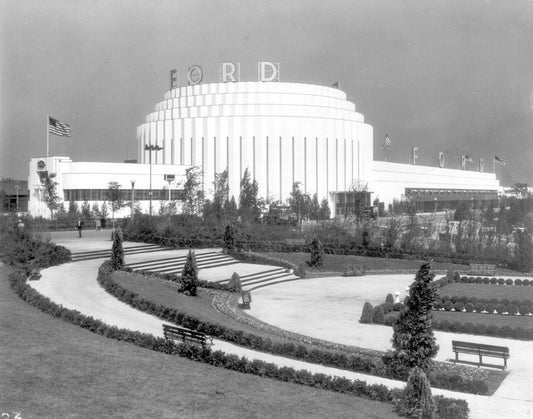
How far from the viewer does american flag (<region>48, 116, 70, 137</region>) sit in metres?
59.3

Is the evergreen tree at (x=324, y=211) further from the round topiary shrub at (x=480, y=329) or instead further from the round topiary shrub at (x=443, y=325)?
the round topiary shrub at (x=480, y=329)

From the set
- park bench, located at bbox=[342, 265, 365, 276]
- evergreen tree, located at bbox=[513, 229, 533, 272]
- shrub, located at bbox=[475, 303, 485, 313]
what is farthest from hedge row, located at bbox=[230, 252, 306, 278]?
evergreen tree, located at bbox=[513, 229, 533, 272]

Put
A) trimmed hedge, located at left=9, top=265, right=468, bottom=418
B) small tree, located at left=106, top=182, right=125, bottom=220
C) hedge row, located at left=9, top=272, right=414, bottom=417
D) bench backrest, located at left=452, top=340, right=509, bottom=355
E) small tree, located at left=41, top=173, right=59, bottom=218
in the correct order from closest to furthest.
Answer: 1. trimmed hedge, located at left=9, top=265, right=468, bottom=418
2. hedge row, located at left=9, top=272, right=414, bottom=417
3. bench backrest, located at left=452, top=340, right=509, bottom=355
4. small tree, located at left=41, top=173, right=59, bottom=218
5. small tree, located at left=106, top=182, right=125, bottom=220

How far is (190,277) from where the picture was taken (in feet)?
93.9

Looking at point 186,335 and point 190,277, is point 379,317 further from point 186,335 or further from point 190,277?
point 186,335

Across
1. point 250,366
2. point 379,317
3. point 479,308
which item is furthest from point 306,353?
point 479,308

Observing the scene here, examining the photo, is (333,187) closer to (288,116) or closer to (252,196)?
(288,116)

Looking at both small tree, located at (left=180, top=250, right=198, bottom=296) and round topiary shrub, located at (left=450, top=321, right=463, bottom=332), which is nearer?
round topiary shrub, located at (left=450, top=321, right=463, bottom=332)

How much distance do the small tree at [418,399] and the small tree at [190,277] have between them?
16.7 meters

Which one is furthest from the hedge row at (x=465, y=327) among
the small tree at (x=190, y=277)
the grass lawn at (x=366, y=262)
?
the grass lawn at (x=366, y=262)

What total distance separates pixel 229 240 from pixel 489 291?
721 inches

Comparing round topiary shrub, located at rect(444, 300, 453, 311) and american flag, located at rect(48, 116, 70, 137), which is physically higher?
american flag, located at rect(48, 116, 70, 137)

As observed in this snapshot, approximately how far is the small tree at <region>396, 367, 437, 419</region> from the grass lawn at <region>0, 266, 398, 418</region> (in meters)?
0.48

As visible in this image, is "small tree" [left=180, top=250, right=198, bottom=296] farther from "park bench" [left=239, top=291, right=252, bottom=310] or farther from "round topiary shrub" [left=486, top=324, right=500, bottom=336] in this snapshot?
"round topiary shrub" [left=486, top=324, right=500, bottom=336]
